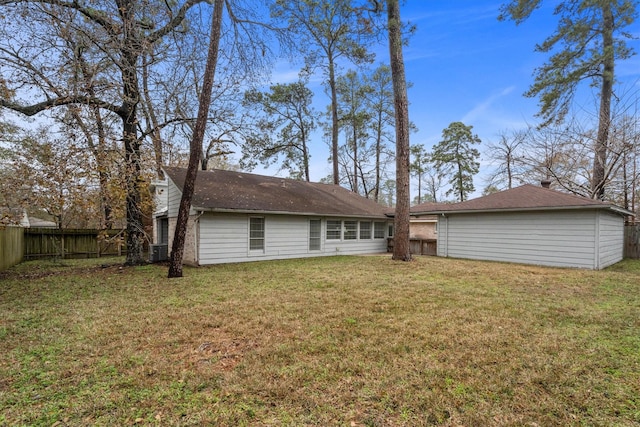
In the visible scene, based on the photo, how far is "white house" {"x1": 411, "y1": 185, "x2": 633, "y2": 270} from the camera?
390 inches

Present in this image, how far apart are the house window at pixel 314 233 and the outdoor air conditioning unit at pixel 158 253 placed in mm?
5732

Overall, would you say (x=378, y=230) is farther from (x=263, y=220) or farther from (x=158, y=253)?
(x=158, y=253)

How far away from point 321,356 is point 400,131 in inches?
371

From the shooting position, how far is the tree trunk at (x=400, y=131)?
10883mm

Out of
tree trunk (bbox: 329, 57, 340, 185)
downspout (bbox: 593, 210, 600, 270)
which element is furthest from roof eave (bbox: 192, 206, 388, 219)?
downspout (bbox: 593, 210, 600, 270)

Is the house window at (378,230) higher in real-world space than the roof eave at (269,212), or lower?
lower

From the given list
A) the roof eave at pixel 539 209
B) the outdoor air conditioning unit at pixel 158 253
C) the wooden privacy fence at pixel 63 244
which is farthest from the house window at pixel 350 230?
the wooden privacy fence at pixel 63 244

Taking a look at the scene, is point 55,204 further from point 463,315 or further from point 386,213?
point 386,213

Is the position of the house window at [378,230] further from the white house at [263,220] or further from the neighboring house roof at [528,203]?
the neighboring house roof at [528,203]

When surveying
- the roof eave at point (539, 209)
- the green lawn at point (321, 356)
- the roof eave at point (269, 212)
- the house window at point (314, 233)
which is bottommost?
the green lawn at point (321, 356)

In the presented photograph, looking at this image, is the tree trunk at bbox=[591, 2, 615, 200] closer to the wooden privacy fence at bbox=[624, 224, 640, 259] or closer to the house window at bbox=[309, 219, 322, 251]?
the wooden privacy fence at bbox=[624, 224, 640, 259]

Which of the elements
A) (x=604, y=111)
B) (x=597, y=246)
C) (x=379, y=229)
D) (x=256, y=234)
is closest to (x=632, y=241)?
(x=604, y=111)

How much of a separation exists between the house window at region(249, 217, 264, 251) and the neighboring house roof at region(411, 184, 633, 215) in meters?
7.34

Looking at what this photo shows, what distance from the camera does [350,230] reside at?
48.5 feet
